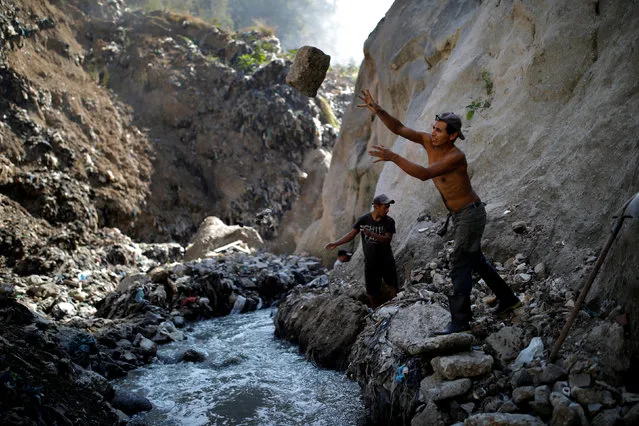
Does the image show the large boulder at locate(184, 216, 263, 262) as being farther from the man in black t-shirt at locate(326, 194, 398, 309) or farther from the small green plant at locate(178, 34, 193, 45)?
the small green plant at locate(178, 34, 193, 45)

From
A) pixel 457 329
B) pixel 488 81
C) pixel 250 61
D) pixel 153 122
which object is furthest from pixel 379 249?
pixel 250 61

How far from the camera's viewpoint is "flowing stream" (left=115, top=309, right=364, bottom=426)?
11.4 ft

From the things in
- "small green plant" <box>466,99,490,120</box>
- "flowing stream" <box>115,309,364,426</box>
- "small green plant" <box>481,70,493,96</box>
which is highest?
"small green plant" <box>481,70,493,96</box>

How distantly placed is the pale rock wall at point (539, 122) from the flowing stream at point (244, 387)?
5.38ft

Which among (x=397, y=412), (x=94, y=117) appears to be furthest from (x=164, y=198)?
(x=397, y=412)

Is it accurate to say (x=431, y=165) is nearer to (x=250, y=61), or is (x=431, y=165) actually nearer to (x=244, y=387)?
(x=244, y=387)

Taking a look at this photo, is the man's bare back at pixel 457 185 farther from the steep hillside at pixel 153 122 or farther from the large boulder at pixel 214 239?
the steep hillside at pixel 153 122

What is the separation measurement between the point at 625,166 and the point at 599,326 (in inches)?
53.7

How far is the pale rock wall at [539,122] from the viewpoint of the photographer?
3357 millimetres

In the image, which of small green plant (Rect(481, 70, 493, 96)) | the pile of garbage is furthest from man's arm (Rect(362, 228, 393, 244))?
small green plant (Rect(481, 70, 493, 96))

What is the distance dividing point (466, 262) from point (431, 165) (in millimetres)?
643

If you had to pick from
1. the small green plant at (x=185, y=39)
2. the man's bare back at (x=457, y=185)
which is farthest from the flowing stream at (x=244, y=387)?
the small green plant at (x=185, y=39)

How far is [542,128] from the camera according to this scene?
441 cm

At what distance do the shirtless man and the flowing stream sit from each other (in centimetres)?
115
